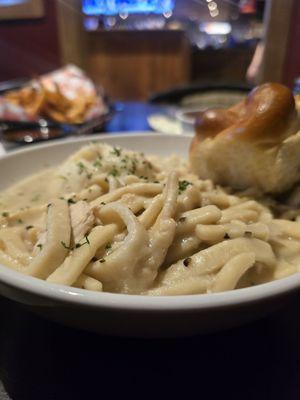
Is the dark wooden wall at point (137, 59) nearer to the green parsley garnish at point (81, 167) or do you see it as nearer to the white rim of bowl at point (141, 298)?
the green parsley garnish at point (81, 167)

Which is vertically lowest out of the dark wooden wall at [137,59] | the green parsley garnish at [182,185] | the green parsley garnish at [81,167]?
the dark wooden wall at [137,59]

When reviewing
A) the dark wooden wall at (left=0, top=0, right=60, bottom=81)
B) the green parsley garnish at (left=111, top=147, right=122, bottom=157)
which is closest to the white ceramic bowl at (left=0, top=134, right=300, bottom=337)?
the green parsley garnish at (left=111, top=147, right=122, bottom=157)

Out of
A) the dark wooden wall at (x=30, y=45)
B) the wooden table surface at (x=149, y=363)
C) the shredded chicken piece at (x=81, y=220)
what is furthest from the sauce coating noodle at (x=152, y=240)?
the dark wooden wall at (x=30, y=45)

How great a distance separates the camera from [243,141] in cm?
130

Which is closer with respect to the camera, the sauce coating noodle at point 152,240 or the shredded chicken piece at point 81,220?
the sauce coating noodle at point 152,240

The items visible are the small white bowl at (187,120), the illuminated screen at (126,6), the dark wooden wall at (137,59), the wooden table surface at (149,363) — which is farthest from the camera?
the illuminated screen at (126,6)

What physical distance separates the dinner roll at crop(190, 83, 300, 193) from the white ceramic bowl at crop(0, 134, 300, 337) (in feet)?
1.67

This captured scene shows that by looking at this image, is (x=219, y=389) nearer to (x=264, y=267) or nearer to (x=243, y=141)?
(x=264, y=267)

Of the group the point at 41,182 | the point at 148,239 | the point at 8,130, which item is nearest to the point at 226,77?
the point at 8,130

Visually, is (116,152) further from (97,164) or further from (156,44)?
(156,44)

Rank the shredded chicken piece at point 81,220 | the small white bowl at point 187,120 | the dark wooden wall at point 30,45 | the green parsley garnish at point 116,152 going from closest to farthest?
the shredded chicken piece at point 81,220 → the green parsley garnish at point 116,152 → the small white bowl at point 187,120 → the dark wooden wall at point 30,45

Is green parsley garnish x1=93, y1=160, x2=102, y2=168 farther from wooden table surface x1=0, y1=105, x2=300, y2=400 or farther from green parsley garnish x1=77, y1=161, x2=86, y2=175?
wooden table surface x1=0, y1=105, x2=300, y2=400

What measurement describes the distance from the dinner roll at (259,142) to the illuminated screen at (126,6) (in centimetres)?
652

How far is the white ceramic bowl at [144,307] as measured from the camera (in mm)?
769
